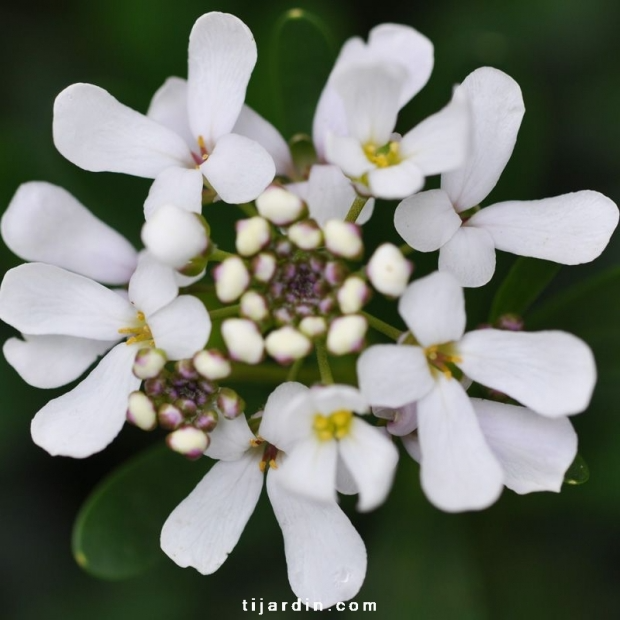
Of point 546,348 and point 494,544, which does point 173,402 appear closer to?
point 546,348

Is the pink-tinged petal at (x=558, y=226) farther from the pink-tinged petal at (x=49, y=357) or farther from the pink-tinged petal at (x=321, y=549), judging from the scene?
the pink-tinged petal at (x=49, y=357)

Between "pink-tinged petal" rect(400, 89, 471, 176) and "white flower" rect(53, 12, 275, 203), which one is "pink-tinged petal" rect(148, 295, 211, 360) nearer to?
"white flower" rect(53, 12, 275, 203)

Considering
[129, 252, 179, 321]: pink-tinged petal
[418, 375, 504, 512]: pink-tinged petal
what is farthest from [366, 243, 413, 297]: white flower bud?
[129, 252, 179, 321]: pink-tinged petal

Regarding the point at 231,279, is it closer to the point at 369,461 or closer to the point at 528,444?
the point at 369,461

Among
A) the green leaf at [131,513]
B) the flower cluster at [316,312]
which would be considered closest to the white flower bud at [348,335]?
the flower cluster at [316,312]

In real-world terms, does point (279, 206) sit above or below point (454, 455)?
above

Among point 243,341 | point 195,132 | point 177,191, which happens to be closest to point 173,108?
point 195,132
